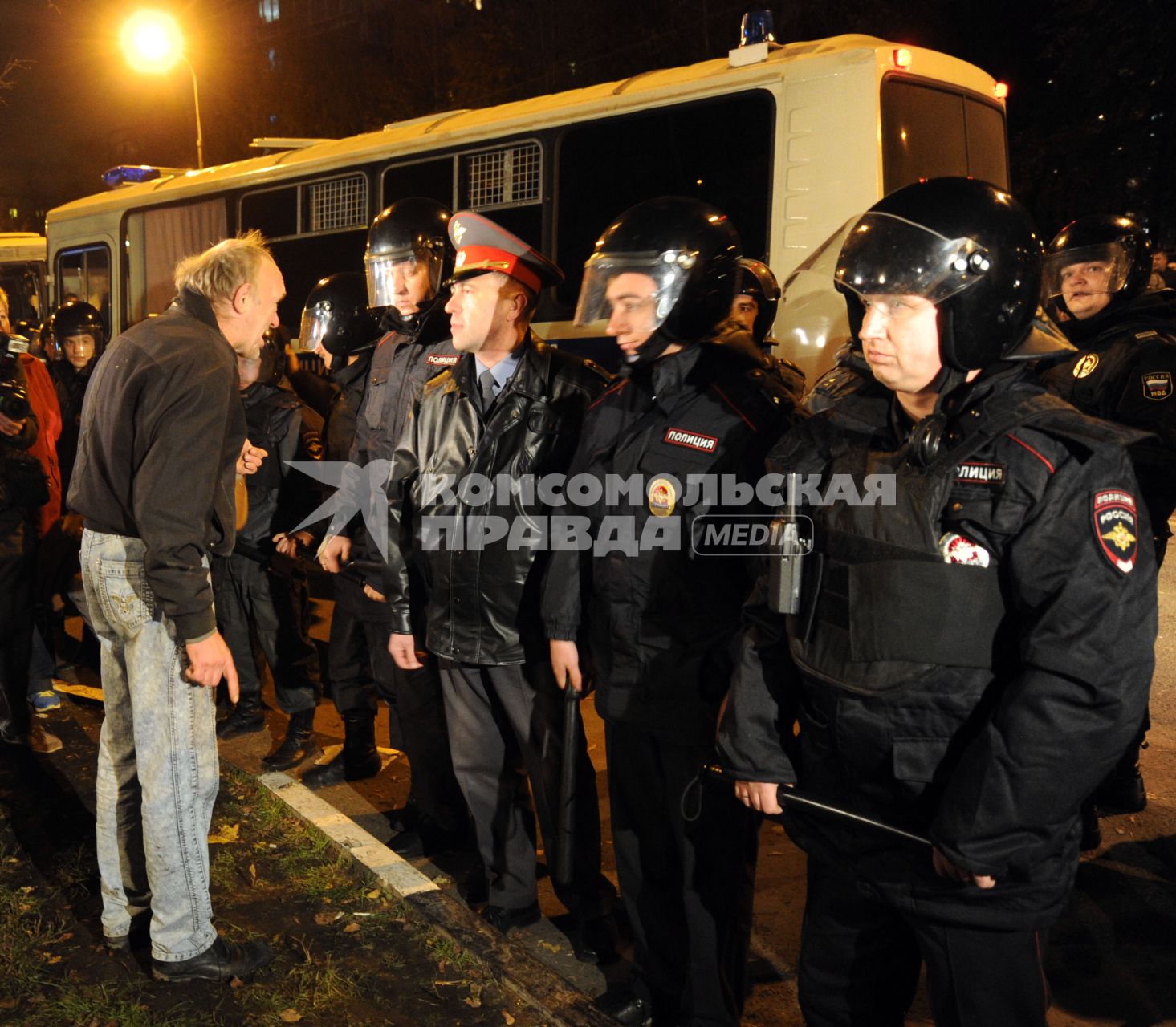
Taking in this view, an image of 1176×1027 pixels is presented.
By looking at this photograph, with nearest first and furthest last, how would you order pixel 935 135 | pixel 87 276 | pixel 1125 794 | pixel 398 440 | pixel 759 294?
pixel 398 440, pixel 1125 794, pixel 759 294, pixel 935 135, pixel 87 276

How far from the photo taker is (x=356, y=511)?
14.1 ft

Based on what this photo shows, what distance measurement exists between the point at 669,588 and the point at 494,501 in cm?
78

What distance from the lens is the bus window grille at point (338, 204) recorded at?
9.62 metres

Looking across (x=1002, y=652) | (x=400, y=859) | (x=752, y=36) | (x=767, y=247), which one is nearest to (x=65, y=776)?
(x=400, y=859)

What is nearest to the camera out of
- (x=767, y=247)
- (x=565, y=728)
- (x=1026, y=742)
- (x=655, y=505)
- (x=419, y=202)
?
(x=1026, y=742)

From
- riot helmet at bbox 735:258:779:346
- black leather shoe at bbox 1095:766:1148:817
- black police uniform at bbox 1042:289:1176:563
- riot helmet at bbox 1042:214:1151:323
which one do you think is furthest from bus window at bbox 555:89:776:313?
black leather shoe at bbox 1095:766:1148:817

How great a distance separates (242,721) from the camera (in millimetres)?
5402

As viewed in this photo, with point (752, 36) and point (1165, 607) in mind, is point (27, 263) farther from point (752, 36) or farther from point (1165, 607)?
point (1165, 607)

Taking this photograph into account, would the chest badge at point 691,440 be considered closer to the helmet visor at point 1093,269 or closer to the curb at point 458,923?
the curb at point 458,923

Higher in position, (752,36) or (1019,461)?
(752,36)

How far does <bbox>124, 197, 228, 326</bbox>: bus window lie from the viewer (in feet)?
38.4

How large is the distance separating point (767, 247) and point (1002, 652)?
5.36 meters

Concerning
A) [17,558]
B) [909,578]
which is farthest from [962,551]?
[17,558]

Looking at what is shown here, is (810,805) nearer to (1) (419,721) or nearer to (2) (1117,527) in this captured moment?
(2) (1117,527)
